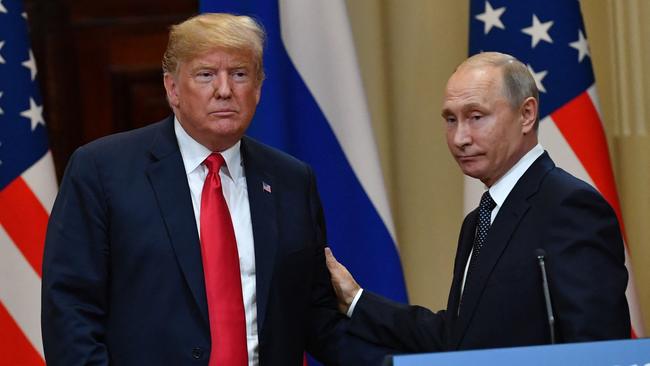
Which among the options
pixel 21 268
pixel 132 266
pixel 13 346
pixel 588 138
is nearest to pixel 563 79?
pixel 588 138

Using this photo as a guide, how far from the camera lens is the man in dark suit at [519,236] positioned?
8.25ft

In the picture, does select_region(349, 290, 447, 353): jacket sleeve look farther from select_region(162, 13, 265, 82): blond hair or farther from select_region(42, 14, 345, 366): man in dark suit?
select_region(162, 13, 265, 82): blond hair

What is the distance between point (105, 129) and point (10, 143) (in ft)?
4.91

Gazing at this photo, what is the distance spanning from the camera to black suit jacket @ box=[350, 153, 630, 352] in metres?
2.50

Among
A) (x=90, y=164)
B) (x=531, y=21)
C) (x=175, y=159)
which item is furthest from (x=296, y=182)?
(x=531, y=21)

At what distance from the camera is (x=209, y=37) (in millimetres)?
2789

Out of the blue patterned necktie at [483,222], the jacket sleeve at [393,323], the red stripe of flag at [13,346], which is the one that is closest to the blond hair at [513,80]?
the blue patterned necktie at [483,222]

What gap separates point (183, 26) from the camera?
2.82 m

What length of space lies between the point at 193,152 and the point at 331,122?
1.14 metres

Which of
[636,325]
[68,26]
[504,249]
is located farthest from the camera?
[68,26]

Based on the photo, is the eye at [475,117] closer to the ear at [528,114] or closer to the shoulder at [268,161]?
the ear at [528,114]

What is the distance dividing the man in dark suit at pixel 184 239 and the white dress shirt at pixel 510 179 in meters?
0.53

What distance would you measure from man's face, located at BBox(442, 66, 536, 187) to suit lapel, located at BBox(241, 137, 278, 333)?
0.50m

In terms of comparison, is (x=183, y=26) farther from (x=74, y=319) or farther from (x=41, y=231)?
(x=41, y=231)
